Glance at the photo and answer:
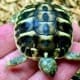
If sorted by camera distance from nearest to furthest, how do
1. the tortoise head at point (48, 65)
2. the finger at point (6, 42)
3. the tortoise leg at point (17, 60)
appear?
the tortoise head at point (48, 65), the tortoise leg at point (17, 60), the finger at point (6, 42)

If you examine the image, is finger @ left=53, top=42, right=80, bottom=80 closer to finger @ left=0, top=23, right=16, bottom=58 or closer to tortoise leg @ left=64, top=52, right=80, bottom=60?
tortoise leg @ left=64, top=52, right=80, bottom=60

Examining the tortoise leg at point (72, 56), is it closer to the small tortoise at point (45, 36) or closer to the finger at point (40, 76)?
the small tortoise at point (45, 36)

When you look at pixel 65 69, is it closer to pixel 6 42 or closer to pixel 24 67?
pixel 24 67

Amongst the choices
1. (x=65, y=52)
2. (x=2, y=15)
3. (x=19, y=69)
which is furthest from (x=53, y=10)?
(x=2, y=15)

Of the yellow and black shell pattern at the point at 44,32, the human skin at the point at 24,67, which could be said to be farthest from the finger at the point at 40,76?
the yellow and black shell pattern at the point at 44,32

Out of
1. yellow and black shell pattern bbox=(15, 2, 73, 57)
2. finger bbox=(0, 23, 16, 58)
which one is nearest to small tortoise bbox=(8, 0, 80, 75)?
yellow and black shell pattern bbox=(15, 2, 73, 57)

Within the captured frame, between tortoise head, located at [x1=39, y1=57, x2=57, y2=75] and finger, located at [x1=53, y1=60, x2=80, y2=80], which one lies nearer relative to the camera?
tortoise head, located at [x1=39, y1=57, x2=57, y2=75]

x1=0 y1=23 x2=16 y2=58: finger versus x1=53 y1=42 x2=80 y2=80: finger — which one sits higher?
x1=0 y1=23 x2=16 y2=58: finger

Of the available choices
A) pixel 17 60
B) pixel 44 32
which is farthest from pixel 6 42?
pixel 44 32
